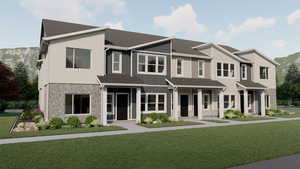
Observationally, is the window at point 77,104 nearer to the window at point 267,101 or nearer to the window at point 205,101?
the window at point 205,101

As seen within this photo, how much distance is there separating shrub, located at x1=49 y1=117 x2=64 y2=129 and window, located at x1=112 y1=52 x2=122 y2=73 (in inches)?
242

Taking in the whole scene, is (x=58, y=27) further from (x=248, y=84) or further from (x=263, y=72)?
(x=263, y=72)

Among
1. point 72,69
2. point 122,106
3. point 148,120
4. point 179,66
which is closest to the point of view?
point 72,69

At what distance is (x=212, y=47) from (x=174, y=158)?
18.7 m

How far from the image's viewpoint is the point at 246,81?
25.9m

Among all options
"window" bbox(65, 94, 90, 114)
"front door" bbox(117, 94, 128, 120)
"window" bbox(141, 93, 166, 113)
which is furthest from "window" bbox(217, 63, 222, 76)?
"window" bbox(65, 94, 90, 114)

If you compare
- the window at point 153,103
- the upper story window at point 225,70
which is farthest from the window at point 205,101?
the window at point 153,103

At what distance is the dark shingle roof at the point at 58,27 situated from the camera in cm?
1633

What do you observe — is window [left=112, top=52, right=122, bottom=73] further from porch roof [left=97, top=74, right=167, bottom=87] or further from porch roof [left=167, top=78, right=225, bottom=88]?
porch roof [left=167, top=78, right=225, bottom=88]

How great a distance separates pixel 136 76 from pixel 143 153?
11732 mm

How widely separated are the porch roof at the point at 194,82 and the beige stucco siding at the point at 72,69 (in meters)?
6.96

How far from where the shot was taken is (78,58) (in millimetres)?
16500

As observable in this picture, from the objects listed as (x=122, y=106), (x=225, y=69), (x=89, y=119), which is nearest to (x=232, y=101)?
(x=225, y=69)

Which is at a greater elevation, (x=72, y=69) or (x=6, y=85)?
(x=72, y=69)
